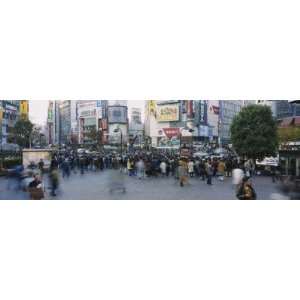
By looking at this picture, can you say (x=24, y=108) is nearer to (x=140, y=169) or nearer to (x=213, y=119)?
(x=140, y=169)

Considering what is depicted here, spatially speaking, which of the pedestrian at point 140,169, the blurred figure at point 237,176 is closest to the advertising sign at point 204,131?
the blurred figure at point 237,176

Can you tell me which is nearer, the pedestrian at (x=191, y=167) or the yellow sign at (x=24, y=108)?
the yellow sign at (x=24, y=108)

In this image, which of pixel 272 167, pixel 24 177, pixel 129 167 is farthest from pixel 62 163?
pixel 272 167

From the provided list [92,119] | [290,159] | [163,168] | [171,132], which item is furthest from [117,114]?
[290,159]

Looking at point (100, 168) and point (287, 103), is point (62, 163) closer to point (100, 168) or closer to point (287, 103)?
point (100, 168)

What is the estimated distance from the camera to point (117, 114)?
271 inches

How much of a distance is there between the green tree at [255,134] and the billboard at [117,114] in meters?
2.33

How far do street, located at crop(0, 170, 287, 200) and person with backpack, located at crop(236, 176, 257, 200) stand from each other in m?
0.10

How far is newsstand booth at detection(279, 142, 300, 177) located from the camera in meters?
6.93

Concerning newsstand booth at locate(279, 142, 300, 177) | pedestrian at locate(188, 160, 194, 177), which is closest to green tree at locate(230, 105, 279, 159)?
newsstand booth at locate(279, 142, 300, 177)

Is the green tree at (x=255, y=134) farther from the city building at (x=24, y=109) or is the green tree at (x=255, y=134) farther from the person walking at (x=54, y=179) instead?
the city building at (x=24, y=109)

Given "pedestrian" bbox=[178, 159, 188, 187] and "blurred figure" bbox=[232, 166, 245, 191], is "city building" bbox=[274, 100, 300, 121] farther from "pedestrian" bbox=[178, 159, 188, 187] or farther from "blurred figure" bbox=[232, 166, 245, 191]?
"pedestrian" bbox=[178, 159, 188, 187]

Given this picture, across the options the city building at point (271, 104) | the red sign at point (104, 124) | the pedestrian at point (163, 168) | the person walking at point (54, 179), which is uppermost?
the city building at point (271, 104)

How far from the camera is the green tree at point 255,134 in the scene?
7094 millimetres
